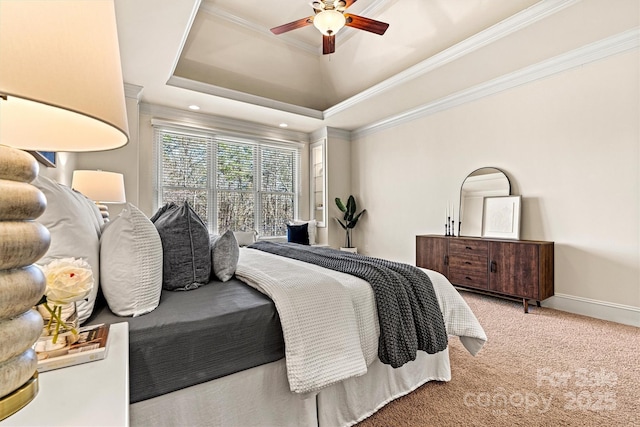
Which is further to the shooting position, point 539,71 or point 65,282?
point 539,71

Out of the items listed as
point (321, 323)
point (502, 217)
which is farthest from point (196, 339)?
point (502, 217)

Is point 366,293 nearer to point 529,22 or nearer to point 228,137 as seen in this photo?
point 529,22

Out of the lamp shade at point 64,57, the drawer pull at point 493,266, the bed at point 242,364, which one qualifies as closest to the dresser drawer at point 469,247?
the drawer pull at point 493,266

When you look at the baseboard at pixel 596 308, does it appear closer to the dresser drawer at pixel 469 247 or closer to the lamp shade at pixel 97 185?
the dresser drawer at pixel 469 247

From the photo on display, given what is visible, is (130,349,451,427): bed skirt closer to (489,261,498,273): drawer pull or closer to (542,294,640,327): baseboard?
(489,261,498,273): drawer pull

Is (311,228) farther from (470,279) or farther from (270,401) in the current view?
(270,401)

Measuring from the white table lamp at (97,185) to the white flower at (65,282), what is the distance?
8.01 feet

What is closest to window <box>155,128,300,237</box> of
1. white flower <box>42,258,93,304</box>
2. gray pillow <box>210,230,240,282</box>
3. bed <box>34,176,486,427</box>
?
gray pillow <box>210,230,240,282</box>

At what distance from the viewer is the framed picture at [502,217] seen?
3.45 meters

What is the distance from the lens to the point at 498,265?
327cm

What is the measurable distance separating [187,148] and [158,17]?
7.86 feet

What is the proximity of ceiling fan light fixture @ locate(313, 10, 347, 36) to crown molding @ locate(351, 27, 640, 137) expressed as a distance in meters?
2.14

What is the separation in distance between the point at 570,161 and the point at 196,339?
380cm

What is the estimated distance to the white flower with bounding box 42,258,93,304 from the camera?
0.73 m
